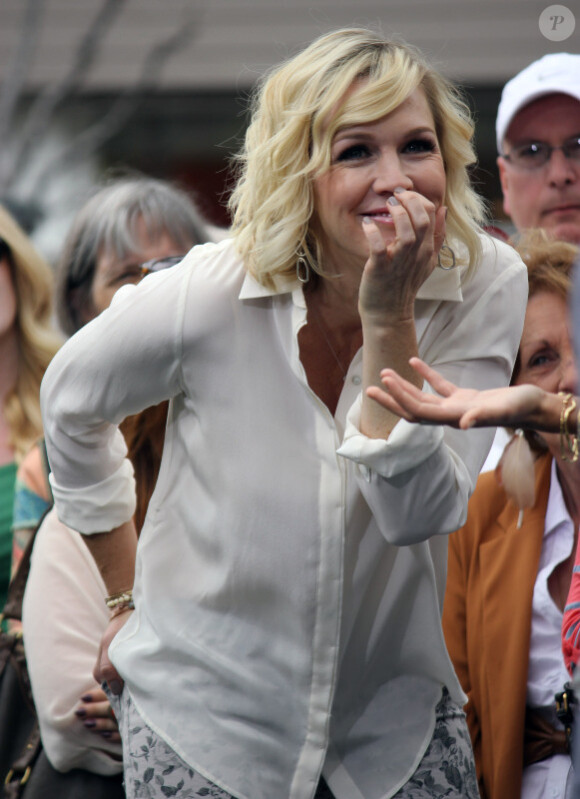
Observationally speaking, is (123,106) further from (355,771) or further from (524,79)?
(355,771)

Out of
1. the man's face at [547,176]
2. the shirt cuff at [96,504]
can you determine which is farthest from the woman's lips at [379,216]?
the man's face at [547,176]

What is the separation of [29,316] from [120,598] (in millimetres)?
1808

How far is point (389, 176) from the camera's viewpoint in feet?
6.42

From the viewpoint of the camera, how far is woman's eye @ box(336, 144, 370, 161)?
2020 mm

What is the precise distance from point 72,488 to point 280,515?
0.52 m

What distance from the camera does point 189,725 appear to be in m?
2.04

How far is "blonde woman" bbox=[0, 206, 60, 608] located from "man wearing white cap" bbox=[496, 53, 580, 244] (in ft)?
5.11

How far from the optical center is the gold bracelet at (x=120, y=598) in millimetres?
2377

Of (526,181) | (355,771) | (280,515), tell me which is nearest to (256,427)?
(280,515)

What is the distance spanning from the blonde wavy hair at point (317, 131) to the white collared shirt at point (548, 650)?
3.07 feet

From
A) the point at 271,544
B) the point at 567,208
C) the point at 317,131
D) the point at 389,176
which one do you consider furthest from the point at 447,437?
the point at 567,208

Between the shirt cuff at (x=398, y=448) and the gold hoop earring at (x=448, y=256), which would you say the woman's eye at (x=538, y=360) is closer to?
the gold hoop earring at (x=448, y=256)

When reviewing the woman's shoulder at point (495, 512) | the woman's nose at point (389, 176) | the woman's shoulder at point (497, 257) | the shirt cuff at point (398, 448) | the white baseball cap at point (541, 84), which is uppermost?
the white baseball cap at point (541, 84)

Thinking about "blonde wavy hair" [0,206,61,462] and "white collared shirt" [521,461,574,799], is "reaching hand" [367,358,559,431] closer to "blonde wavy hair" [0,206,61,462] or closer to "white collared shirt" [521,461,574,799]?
"white collared shirt" [521,461,574,799]
